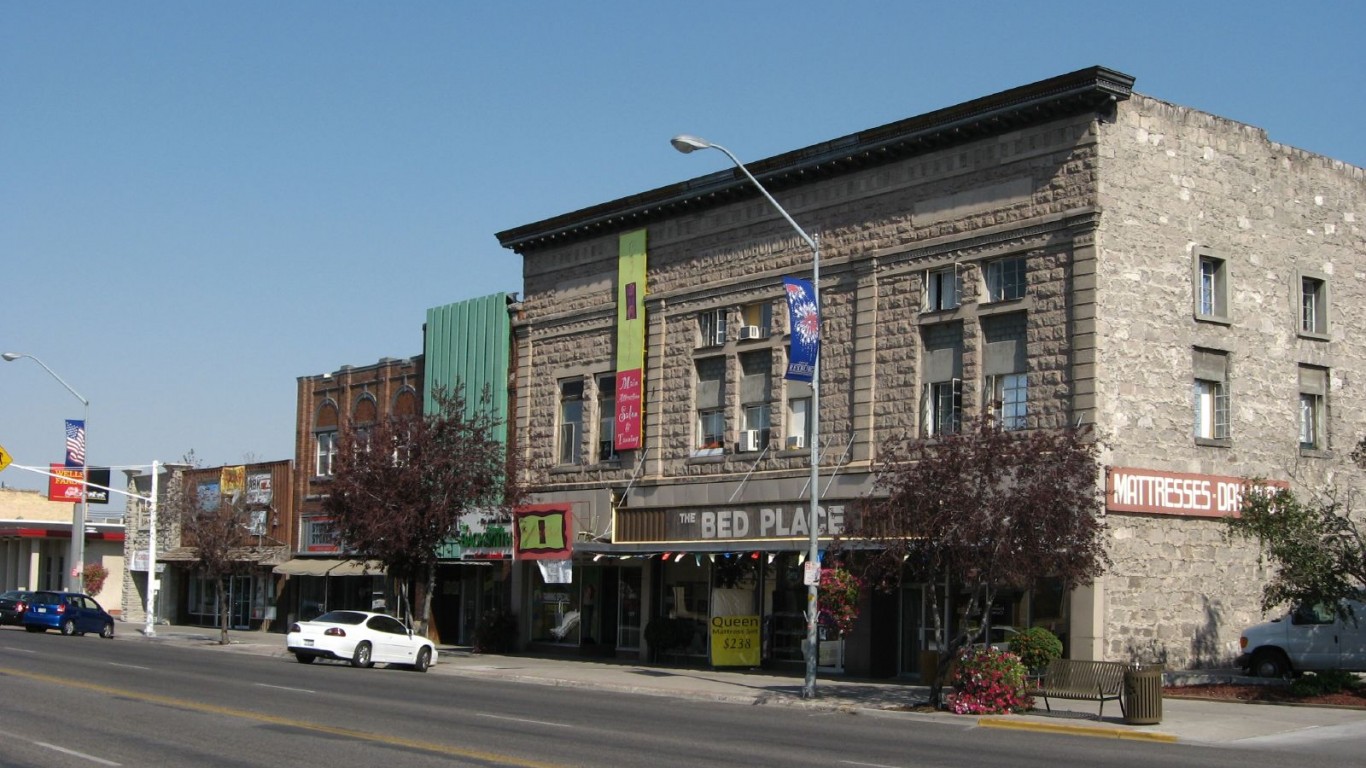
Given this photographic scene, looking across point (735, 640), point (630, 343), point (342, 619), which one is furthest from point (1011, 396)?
point (342, 619)

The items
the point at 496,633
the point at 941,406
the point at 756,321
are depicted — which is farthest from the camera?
the point at 496,633

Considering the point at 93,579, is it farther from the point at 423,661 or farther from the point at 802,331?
the point at 802,331

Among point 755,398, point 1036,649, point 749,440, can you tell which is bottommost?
point 1036,649

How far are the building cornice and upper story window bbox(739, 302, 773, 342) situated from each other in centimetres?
286

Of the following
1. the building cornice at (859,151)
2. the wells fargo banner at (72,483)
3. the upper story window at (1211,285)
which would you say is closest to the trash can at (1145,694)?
the upper story window at (1211,285)

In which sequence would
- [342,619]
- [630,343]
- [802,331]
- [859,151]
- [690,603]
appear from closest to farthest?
[802,331] → [859,151] → [342,619] → [690,603] → [630,343]

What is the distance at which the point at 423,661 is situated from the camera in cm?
3641

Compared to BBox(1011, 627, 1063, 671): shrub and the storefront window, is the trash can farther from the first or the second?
the storefront window

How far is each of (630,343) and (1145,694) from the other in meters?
20.5

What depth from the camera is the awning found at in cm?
5100

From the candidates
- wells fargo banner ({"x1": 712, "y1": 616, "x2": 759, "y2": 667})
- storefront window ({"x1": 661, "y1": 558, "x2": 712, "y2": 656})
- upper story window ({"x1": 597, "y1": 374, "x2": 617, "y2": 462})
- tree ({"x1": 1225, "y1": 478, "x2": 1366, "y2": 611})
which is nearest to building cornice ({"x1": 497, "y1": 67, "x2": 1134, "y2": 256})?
upper story window ({"x1": 597, "y1": 374, "x2": 617, "y2": 462})

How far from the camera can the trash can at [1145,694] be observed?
885 inches

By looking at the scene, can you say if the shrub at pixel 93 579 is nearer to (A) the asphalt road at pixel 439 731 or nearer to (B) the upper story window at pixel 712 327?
(A) the asphalt road at pixel 439 731

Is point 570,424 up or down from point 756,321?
down
